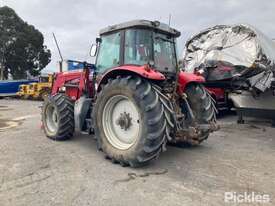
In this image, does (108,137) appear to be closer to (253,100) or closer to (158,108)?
(158,108)

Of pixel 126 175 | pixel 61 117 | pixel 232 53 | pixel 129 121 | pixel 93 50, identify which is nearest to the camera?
pixel 126 175

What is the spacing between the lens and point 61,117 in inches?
A: 237

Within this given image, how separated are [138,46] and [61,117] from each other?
215cm

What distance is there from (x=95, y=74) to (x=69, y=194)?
297 cm

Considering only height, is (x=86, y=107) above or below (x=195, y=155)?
above

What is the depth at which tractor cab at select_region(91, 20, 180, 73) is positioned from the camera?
509cm

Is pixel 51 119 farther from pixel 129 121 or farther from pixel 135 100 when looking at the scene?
pixel 135 100

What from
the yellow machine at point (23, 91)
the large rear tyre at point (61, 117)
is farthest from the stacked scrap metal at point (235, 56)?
the yellow machine at point (23, 91)

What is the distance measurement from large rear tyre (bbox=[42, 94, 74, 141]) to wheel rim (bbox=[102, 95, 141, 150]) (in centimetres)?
124

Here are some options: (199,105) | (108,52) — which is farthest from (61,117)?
(199,105)

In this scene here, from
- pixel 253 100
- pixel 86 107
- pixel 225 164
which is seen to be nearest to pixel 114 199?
pixel 225 164

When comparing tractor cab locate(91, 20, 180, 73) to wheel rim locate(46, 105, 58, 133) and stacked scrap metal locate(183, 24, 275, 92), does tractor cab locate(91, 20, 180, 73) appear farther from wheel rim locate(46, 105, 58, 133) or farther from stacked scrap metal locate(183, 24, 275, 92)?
stacked scrap metal locate(183, 24, 275, 92)

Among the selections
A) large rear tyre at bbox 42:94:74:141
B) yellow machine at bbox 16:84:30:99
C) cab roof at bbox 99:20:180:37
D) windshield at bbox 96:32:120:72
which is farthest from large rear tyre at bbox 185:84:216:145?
yellow machine at bbox 16:84:30:99

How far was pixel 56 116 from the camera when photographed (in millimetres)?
6406
